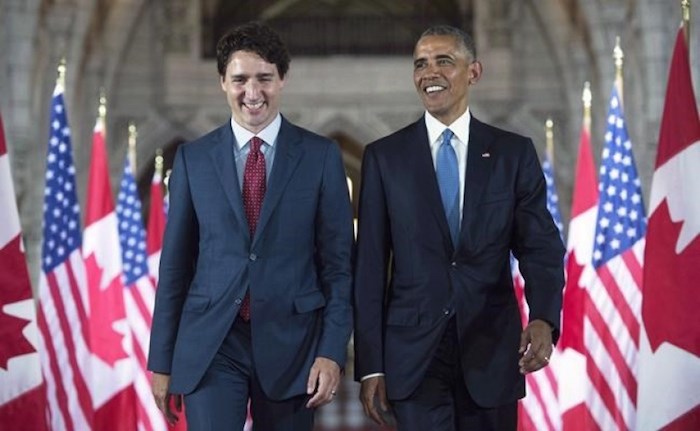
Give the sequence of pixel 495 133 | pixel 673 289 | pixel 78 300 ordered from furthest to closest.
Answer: pixel 78 300 → pixel 673 289 → pixel 495 133

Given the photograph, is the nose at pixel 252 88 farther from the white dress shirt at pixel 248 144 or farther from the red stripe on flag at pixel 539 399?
the red stripe on flag at pixel 539 399

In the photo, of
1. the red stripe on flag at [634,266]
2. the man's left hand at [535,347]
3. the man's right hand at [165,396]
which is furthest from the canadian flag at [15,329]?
the red stripe on flag at [634,266]

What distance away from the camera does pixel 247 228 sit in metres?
5.26

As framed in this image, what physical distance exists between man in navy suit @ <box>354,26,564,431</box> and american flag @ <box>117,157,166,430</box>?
7199 mm

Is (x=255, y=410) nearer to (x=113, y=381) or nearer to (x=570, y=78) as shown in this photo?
(x=113, y=381)

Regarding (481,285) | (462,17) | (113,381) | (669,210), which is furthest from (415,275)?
(462,17)

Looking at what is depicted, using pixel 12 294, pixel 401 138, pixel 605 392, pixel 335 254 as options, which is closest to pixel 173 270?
pixel 335 254

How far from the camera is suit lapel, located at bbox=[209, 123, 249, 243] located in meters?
5.27

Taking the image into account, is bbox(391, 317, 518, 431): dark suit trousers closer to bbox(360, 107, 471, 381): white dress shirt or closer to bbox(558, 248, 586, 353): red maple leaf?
bbox(360, 107, 471, 381): white dress shirt

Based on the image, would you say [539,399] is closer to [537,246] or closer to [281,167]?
[537,246]

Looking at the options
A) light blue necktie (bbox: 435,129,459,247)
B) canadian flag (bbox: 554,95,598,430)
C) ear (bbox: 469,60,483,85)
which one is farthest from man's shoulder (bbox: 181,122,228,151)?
canadian flag (bbox: 554,95,598,430)

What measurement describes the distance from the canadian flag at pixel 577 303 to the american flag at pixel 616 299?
16cm

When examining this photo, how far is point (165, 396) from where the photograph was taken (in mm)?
5211

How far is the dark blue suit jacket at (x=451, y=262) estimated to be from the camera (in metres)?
5.26
